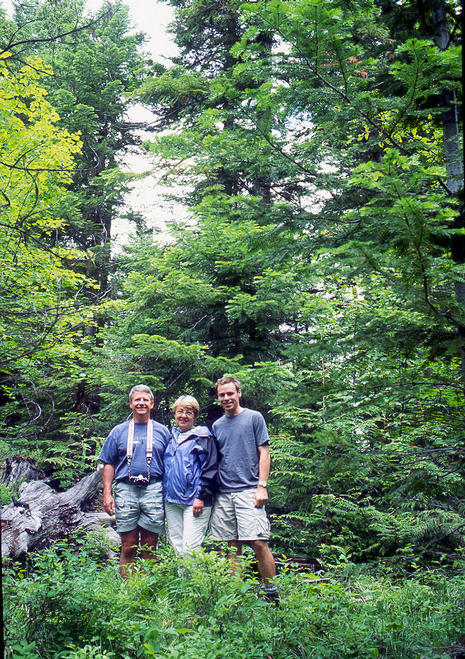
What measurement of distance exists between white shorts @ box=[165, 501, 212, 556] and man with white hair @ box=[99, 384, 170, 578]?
0.15 metres

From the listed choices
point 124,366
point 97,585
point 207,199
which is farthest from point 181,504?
point 124,366

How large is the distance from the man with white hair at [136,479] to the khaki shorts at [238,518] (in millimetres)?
659

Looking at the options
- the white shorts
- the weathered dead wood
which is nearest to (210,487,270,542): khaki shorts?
the white shorts

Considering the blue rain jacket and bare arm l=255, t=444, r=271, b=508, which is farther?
the blue rain jacket

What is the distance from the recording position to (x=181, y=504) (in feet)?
Result: 16.0

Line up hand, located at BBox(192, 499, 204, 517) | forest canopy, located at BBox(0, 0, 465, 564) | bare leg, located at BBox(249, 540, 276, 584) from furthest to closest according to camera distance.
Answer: hand, located at BBox(192, 499, 204, 517) < bare leg, located at BBox(249, 540, 276, 584) < forest canopy, located at BBox(0, 0, 465, 564)

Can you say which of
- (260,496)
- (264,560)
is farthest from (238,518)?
(264,560)

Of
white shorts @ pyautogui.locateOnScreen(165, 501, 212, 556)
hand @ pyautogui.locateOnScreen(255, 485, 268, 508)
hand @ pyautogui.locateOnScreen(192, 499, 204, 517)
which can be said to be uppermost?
hand @ pyautogui.locateOnScreen(255, 485, 268, 508)

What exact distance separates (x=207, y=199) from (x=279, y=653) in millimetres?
4164

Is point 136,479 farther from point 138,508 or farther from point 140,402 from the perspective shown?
point 140,402

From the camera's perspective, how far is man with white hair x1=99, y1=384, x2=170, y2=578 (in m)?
5.02

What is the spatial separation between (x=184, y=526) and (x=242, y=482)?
75cm

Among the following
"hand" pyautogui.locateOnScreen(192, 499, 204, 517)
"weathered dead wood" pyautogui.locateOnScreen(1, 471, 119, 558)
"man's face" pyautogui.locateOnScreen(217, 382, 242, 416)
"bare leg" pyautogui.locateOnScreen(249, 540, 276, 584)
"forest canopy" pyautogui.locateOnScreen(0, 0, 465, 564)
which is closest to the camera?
"forest canopy" pyautogui.locateOnScreen(0, 0, 465, 564)

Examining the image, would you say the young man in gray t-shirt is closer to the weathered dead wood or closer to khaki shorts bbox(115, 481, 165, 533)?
khaki shorts bbox(115, 481, 165, 533)
